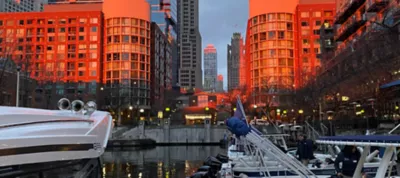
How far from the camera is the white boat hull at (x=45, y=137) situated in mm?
5282

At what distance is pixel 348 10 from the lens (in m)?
71.7

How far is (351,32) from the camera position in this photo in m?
70.2

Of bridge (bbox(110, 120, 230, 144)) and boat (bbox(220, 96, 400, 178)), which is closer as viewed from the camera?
boat (bbox(220, 96, 400, 178))

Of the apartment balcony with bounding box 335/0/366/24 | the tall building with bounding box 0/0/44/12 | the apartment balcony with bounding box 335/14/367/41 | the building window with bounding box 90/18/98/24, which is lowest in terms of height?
the apartment balcony with bounding box 335/14/367/41

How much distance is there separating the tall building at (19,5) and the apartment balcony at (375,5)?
89.5 meters

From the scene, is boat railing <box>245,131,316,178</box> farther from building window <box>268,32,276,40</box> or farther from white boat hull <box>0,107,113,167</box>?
building window <box>268,32,276,40</box>

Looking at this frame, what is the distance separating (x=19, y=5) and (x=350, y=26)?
343 ft

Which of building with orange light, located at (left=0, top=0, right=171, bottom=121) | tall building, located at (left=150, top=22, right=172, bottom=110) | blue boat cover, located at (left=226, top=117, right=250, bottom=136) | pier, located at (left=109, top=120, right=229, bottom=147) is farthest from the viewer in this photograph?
tall building, located at (left=150, top=22, right=172, bottom=110)

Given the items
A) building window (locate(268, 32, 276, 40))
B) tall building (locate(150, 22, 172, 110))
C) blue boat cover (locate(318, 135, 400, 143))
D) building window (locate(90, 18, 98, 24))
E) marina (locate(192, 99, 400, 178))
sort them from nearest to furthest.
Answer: blue boat cover (locate(318, 135, 400, 143)), marina (locate(192, 99, 400, 178)), building window (locate(268, 32, 276, 40)), building window (locate(90, 18, 98, 24)), tall building (locate(150, 22, 172, 110))

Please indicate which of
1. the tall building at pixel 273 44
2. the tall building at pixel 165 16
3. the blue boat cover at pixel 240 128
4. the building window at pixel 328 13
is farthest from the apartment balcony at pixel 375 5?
the tall building at pixel 165 16

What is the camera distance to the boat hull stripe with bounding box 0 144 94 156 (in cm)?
514

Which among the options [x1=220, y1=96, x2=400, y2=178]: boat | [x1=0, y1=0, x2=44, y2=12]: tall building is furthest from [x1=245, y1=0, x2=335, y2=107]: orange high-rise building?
[x1=220, y1=96, x2=400, y2=178]: boat

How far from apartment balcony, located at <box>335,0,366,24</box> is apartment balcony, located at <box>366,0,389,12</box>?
7.47 metres

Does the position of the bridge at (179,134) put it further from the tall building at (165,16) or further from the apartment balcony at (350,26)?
the tall building at (165,16)
